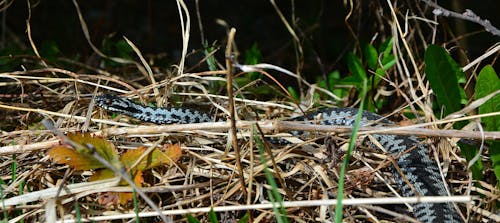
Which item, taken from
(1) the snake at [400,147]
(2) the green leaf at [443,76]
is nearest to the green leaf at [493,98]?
(2) the green leaf at [443,76]

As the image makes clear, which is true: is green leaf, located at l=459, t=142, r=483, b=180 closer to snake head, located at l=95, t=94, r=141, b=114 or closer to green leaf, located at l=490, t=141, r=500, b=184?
green leaf, located at l=490, t=141, r=500, b=184

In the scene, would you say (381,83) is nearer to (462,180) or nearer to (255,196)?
(462,180)

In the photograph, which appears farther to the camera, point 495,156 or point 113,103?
point 113,103

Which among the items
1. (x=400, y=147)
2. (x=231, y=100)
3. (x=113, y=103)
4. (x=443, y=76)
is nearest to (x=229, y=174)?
(x=231, y=100)

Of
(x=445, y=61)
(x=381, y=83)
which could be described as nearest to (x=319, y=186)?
(x=445, y=61)

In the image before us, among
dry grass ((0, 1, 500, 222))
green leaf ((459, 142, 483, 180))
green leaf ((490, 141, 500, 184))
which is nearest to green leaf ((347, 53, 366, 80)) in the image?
dry grass ((0, 1, 500, 222))

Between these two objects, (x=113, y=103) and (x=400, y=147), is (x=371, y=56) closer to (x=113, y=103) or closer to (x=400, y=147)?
(x=400, y=147)

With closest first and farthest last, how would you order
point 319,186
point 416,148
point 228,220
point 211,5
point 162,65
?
point 228,220, point 319,186, point 416,148, point 162,65, point 211,5
